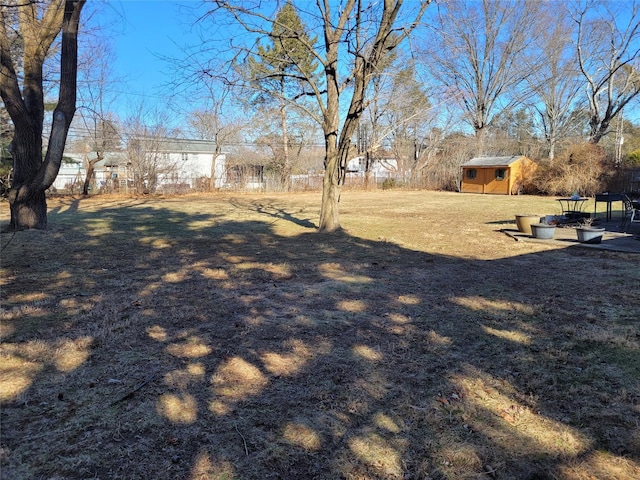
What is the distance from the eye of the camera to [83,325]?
149 inches

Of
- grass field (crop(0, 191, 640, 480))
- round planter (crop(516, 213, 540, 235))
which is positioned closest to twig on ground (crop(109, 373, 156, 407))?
grass field (crop(0, 191, 640, 480))

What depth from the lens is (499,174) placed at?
32.3m

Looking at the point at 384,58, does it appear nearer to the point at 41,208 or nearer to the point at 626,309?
the point at 626,309

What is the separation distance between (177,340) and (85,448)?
143cm

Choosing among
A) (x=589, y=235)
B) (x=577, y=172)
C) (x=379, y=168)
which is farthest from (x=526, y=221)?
(x=379, y=168)

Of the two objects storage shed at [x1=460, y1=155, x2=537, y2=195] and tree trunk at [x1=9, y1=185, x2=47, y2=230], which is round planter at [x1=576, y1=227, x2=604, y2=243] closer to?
tree trunk at [x1=9, y1=185, x2=47, y2=230]

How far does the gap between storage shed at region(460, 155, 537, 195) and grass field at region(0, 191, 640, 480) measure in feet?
89.6

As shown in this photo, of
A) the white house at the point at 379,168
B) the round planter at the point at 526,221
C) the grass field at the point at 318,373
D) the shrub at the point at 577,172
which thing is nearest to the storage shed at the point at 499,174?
the shrub at the point at 577,172

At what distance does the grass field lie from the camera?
2.04 meters

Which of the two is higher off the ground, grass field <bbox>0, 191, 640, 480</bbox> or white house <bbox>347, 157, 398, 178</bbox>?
white house <bbox>347, 157, 398, 178</bbox>

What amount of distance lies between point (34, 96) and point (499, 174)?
100ft

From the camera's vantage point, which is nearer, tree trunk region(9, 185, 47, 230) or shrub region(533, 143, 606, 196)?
tree trunk region(9, 185, 47, 230)

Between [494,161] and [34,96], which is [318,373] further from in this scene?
[494,161]

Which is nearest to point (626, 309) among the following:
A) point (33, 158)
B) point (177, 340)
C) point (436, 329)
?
point (436, 329)
